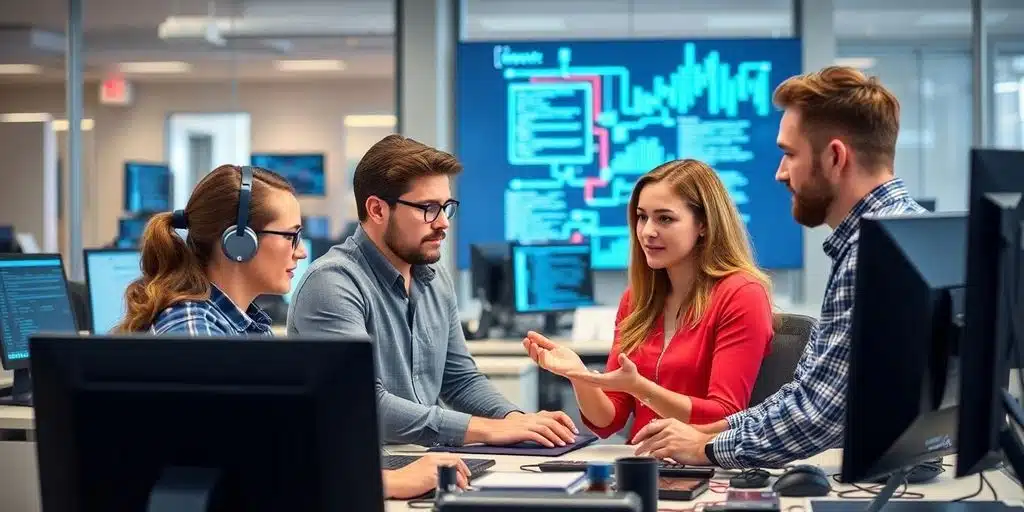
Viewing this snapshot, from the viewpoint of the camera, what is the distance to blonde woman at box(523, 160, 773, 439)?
2785mm

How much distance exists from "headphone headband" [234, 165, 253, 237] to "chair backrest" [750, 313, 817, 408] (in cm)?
129

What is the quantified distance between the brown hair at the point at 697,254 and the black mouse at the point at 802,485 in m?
0.78

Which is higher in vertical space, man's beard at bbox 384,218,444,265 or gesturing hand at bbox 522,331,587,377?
man's beard at bbox 384,218,444,265

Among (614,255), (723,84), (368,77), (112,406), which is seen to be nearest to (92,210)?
(368,77)

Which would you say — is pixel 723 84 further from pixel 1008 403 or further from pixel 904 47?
pixel 1008 403

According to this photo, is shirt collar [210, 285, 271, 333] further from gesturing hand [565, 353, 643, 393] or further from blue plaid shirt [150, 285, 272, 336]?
gesturing hand [565, 353, 643, 393]

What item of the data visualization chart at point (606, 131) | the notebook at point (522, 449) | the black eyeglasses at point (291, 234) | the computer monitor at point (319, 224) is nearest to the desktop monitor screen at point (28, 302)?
the black eyeglasses at point (291, 234)

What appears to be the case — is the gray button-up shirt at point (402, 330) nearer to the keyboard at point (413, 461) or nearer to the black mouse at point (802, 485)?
the keyboard at point (413, 461)

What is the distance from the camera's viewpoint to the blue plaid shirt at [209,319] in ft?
7.09

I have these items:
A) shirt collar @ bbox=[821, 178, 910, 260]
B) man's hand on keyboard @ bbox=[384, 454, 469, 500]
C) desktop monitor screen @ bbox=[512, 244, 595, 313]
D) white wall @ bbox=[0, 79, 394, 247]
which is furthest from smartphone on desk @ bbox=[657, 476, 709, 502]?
white wall @ bbox=[0, 79, 394, 247]

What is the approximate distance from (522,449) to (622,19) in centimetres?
494

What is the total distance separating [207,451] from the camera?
4.77 ft

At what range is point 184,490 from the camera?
4.75 feet

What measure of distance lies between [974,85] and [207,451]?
6.40 meters
